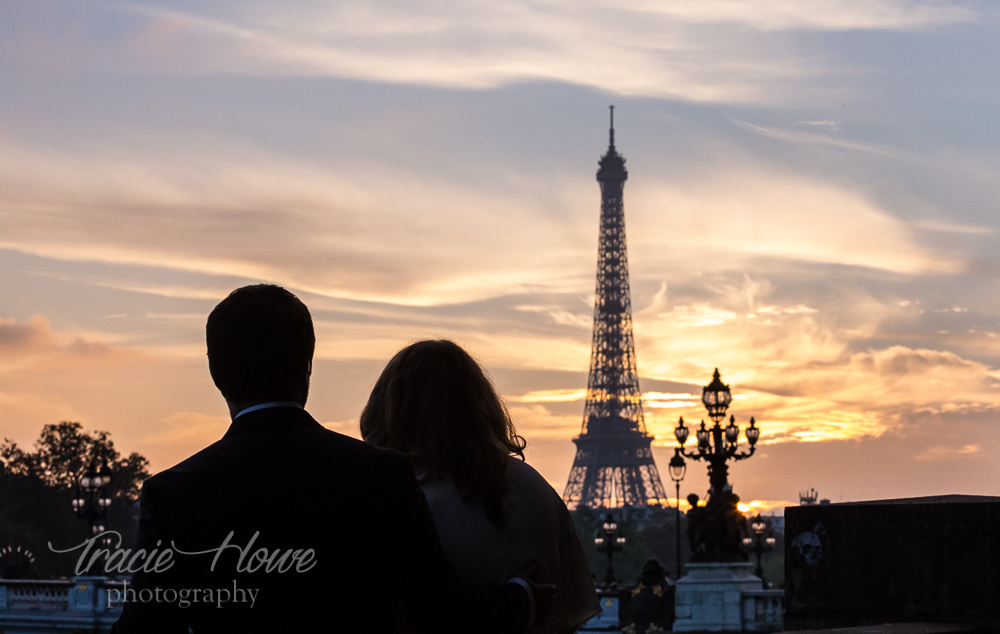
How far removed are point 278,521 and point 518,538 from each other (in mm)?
897

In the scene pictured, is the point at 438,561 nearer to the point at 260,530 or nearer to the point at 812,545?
the point at 260,530

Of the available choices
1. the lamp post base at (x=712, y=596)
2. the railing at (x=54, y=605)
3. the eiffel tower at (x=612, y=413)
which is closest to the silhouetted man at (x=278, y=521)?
the lamp post base at (x=712, y=596)

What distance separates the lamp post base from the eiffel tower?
299 feet

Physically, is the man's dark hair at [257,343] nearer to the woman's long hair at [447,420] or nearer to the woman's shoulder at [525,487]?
the woman's long hair at [447,420]

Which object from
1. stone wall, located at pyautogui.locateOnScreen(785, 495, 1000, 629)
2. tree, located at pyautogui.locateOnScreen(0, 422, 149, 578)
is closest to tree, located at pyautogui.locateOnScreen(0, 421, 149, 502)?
tree, located at pyautogui.locateOnScreen(0, 422, 149, 578)

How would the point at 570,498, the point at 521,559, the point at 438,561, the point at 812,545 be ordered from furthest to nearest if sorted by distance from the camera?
the point at 570,498
the point at 812,545
the point at 521,559
the point at 438,561

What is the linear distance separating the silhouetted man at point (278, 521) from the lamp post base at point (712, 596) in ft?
75.3

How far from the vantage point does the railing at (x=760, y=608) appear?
24250 mm

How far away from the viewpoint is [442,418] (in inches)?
153

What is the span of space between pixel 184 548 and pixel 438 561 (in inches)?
24.9

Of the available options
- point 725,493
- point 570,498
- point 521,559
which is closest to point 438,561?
point 521,559

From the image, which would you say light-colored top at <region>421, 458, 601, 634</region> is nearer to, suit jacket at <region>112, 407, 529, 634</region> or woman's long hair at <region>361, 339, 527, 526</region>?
woman's long hair at <region>361, 339, 527, 526</region>

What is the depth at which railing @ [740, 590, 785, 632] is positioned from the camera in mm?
24250

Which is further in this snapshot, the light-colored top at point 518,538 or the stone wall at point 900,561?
the stone wall at point 900,561
